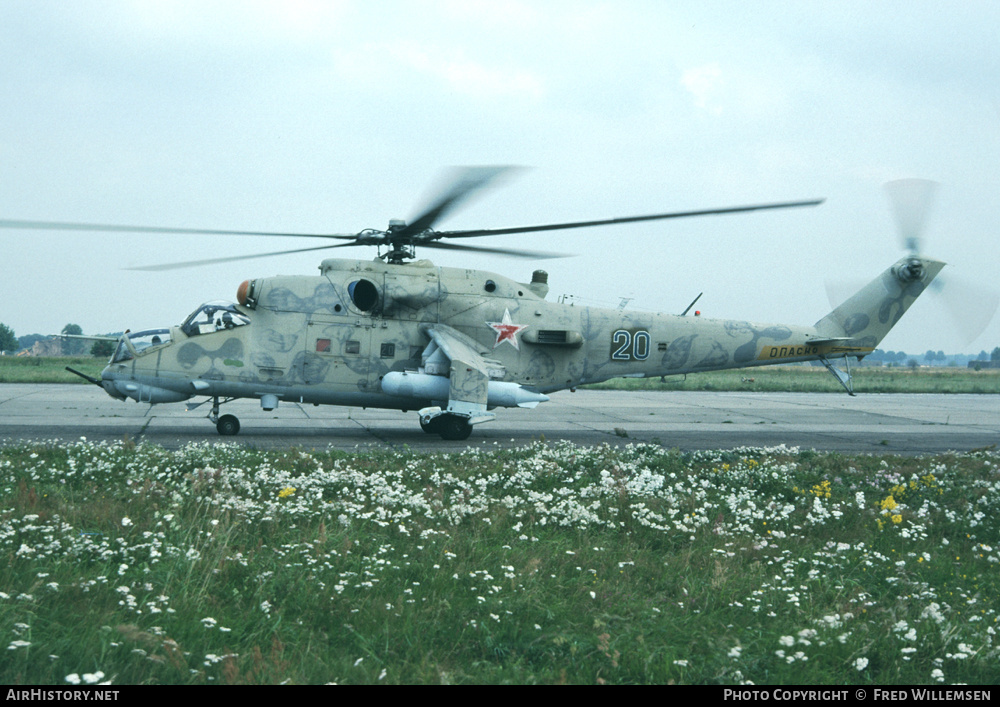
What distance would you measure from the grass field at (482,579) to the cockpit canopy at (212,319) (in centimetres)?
673

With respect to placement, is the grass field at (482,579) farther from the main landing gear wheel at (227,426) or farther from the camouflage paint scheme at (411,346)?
the camouflage paint scheme at (411,346)

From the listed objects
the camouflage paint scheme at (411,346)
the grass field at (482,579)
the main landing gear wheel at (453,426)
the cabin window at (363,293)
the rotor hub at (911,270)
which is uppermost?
the rotor hub at (911,270)

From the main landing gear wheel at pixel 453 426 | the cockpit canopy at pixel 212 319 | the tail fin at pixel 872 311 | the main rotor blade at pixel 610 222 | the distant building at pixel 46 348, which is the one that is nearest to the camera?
the main rotor blade at pixel 610 222

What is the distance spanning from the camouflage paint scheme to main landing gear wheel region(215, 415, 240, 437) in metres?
0.62

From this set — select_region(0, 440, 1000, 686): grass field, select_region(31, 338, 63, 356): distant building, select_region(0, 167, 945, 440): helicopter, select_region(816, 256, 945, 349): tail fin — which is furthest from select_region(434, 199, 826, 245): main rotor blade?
select_region(31, 338, 63, 356): distant building

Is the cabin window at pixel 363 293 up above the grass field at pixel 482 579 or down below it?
above

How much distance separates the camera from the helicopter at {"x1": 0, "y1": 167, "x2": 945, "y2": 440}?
643 inches

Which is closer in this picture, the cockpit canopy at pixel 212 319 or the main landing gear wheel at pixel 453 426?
the cockpit canopy at pixel 212 319

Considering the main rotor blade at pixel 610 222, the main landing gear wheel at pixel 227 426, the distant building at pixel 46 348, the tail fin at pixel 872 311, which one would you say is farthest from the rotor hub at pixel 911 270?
the distant building at pixel 46 348

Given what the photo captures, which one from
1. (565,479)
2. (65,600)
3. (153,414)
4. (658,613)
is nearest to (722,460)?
(565,479)

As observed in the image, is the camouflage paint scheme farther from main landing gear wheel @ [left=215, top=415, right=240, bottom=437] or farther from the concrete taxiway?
the concrete taxiway

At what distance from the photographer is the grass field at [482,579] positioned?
4.43 m

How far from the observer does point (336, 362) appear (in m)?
17.0

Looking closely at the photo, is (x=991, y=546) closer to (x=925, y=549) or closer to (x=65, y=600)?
(x=925, y=549)
